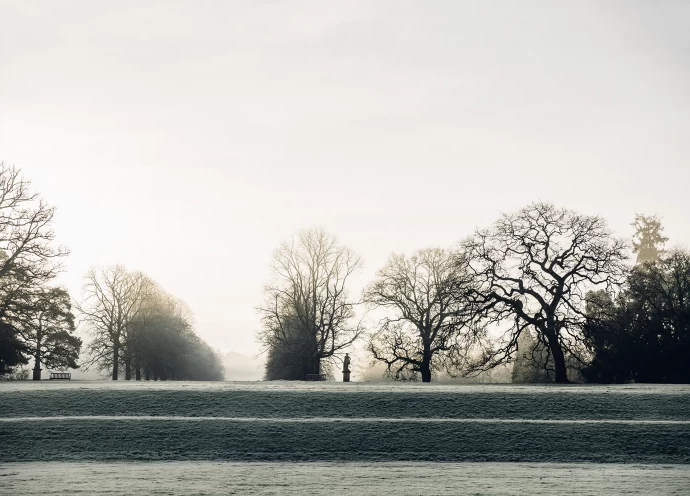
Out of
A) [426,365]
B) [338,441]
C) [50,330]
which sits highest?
[50,330]

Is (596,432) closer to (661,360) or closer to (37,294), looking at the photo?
(661,360)

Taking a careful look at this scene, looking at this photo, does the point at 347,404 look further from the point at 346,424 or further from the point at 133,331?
the point at 133,331

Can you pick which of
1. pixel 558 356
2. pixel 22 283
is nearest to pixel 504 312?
pixel 558 356

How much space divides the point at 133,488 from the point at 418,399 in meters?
15.9

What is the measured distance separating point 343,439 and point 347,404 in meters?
4.50

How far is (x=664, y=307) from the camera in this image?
54531 mm

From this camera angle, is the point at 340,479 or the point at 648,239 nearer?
the point at 340,479

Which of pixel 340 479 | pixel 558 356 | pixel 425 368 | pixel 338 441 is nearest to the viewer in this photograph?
pixel 340 479

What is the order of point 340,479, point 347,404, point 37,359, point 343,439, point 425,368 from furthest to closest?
point 37,359, point 425,368, point 347,404, point 343,439, point 340,479

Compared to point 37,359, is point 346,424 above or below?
below

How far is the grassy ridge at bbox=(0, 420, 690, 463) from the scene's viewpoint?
23.6 m

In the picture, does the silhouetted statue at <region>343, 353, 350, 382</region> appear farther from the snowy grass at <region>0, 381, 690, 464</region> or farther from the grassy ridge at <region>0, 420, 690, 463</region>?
the grassy ridge at <region>0, 420, 690, 463</region>

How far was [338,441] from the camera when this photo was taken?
24969 mm

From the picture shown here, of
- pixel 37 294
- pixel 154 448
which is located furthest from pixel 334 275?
pixel 154 448
